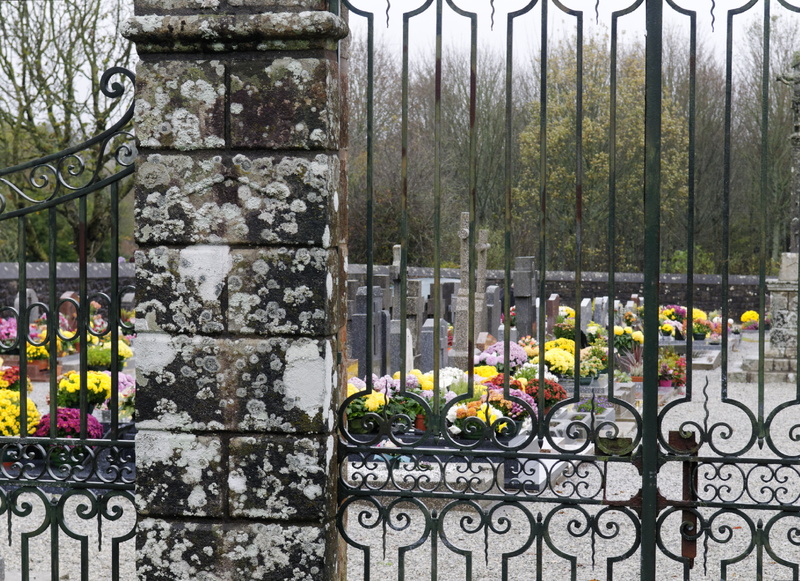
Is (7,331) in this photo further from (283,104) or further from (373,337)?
(283,104)

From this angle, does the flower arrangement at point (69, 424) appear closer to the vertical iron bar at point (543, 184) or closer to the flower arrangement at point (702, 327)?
the vertical iron bar at point (543, 184)

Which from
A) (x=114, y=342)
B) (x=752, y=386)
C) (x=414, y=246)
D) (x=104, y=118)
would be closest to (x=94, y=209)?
(x=104, y=118)

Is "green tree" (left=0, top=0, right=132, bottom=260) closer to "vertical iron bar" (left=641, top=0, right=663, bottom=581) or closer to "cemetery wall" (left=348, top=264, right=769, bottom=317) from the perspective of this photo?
"cemetery wall" (left=348, top=264, right=769, bottom=317)

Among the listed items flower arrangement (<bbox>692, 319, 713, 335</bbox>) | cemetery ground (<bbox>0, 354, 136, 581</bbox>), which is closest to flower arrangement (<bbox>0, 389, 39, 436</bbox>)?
cemetery ground (<bbox>0, 354, 136, 581</bbox>)

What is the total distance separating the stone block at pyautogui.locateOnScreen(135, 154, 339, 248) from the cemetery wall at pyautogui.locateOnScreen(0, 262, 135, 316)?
47.8ft

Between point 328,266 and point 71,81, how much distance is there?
62.8 feet

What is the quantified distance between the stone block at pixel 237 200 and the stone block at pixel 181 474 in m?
0.74

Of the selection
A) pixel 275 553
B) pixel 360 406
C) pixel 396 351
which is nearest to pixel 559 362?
pixel 396 351

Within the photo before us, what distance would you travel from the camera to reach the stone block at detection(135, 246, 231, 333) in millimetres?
3305

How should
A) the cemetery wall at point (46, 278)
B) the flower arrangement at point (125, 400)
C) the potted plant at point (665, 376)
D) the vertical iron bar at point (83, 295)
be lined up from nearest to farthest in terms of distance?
the vertical iron bar at point (83, 295) → the flower arrangement at point (125, 400) → the potted plant at point (665, 376) → the cemetery wall at point (46, 278)

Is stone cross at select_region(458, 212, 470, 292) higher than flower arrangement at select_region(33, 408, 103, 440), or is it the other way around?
stone cross at select_region(458, 212, 470, 292)

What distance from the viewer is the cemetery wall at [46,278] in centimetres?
1756

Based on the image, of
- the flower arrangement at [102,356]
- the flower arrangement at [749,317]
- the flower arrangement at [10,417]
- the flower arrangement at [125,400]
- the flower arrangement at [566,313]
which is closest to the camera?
the flower arrangement at [10,417]

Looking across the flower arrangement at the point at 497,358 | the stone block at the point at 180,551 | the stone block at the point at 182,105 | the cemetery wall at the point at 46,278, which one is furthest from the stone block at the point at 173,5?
the cemetery wall at the point at 46,278
